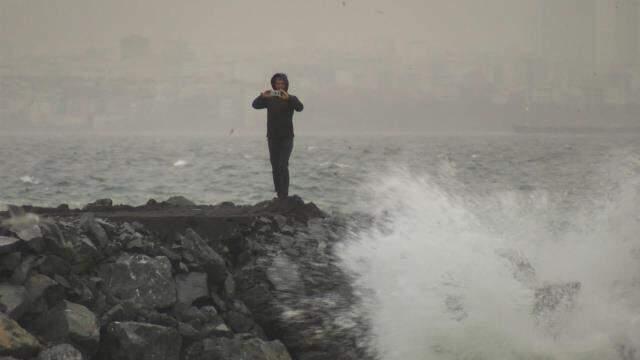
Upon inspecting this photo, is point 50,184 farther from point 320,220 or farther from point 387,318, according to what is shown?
point 387,318

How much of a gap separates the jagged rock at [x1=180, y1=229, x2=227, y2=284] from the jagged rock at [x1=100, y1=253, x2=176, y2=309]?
0.63 metres

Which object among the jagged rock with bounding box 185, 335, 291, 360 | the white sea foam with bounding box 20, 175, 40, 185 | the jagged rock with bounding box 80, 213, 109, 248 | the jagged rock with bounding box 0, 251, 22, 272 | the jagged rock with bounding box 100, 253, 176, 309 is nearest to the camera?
the jagged rock with bounding box 0, 251, 22, 272

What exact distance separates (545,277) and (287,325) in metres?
4.76

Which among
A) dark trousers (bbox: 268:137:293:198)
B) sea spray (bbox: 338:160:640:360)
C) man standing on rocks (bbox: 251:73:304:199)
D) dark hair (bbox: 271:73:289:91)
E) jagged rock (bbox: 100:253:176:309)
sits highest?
dark hair (bbox: 271:73:289:91)

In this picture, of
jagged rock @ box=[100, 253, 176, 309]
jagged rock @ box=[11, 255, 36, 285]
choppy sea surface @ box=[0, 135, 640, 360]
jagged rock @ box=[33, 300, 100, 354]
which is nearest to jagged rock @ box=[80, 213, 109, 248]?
jagged rock @ box=[100, 253, 176, 309]

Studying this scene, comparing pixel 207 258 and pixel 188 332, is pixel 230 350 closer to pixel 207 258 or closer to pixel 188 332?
pixel 188 332

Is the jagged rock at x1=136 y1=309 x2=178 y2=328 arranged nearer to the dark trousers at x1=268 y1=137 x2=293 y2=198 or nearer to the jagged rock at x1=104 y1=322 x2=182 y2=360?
the jagged rock at x1=104 y1=322 x2=182 y2=360

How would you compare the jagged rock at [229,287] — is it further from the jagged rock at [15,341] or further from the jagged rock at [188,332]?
the jagged rock at [15,341]

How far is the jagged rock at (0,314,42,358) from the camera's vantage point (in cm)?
593

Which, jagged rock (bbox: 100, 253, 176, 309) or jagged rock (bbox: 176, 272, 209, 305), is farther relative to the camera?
jagged rock (bbox: 176, 272, 209, 305)

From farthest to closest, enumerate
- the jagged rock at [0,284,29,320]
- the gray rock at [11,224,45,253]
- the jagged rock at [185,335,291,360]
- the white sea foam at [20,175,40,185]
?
1. the white sea foam at [20,175,40,185]
2. the gray rock at [11,224,45,253]
3. the jagged rock at [185,335,291,360]
4. the jagged rock at [0,284,29,320]

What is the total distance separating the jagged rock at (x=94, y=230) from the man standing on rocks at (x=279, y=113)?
3.90 m

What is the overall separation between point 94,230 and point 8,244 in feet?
4.24

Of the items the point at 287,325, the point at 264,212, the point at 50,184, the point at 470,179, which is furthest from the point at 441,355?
the point at 470,179
